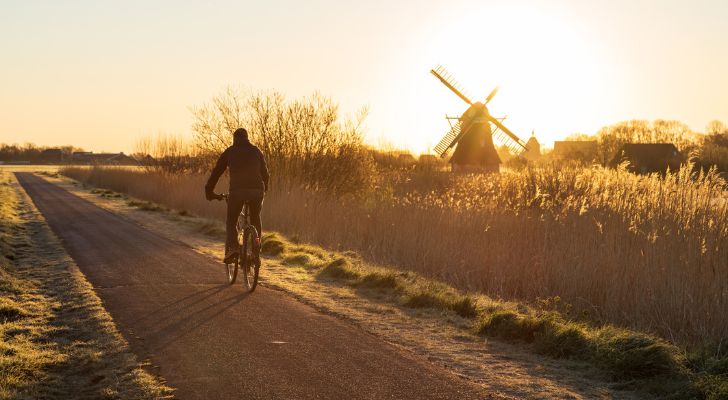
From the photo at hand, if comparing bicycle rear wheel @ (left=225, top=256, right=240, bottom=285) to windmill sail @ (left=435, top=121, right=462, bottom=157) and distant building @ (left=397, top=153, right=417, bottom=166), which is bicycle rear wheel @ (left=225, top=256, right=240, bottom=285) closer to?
distant building @ (left=397, top=153, right=417, bottom=166)

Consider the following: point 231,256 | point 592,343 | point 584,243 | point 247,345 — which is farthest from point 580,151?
point 247,345

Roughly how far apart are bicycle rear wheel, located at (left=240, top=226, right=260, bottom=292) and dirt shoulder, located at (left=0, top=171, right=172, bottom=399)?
86.5 inches

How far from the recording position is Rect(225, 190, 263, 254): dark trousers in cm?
1100

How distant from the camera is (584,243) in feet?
41.5

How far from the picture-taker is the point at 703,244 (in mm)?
10812

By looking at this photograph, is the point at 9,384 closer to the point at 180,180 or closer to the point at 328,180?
the point at 328,180

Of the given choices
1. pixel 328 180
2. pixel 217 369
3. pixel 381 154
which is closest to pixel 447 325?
pixel 217 369

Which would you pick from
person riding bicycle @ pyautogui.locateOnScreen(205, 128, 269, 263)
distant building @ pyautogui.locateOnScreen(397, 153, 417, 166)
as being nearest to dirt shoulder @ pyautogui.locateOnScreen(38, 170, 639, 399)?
person riding bicycle @ pyautogui.locateOnScreen(205, 128, 269, 263)

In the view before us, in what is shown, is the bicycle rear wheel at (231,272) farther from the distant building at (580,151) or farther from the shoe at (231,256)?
the distant building at (580,151)

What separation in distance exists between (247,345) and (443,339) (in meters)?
2.34

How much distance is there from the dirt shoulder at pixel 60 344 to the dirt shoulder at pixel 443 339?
2.86m

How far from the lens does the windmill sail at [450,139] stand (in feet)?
170

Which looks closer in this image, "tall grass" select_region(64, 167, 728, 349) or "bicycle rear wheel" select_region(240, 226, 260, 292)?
"tall grass" select_region(64, 167, 728, 349)

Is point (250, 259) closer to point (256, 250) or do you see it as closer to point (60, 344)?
point (256, 250)
